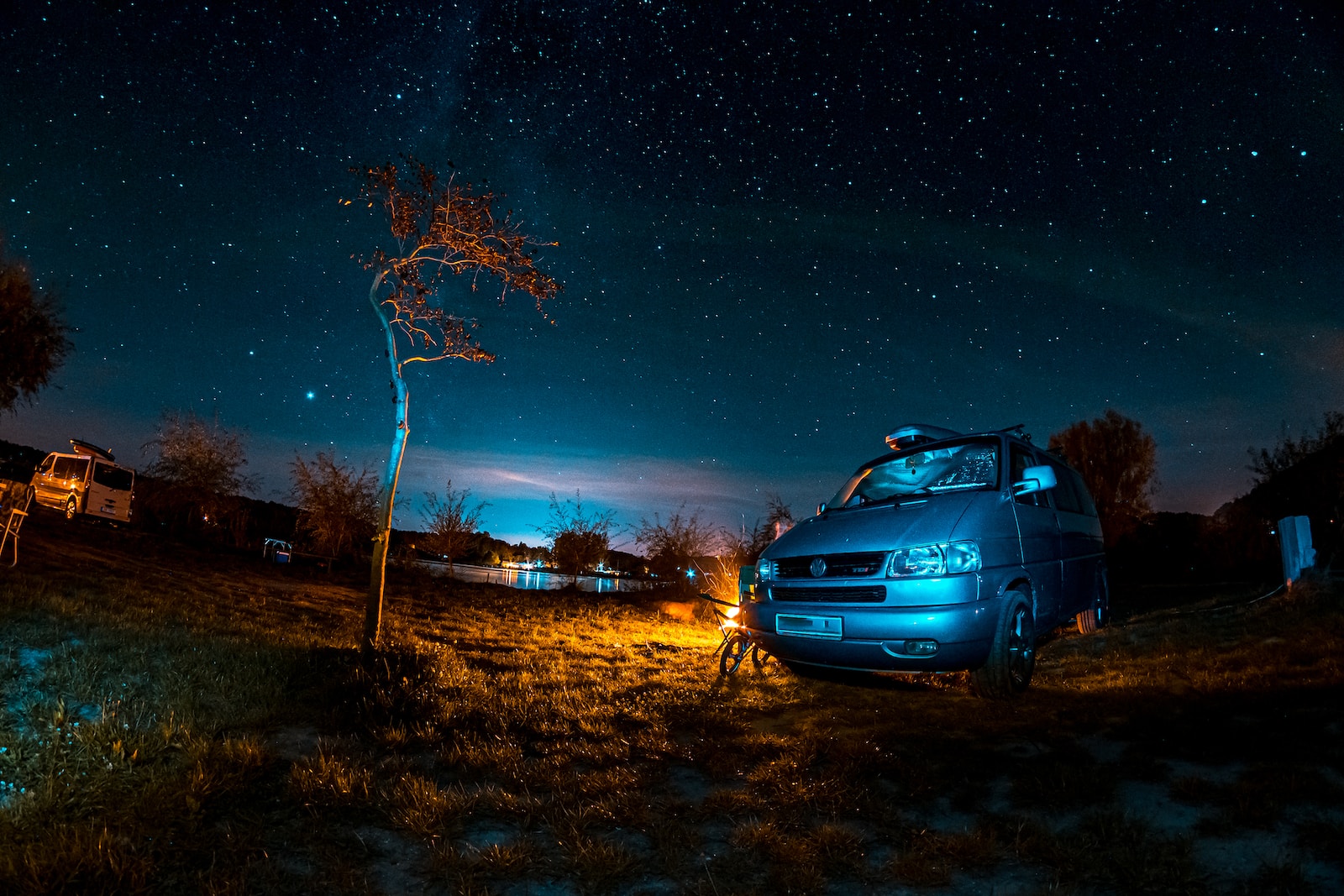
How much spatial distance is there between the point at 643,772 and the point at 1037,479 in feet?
11.5

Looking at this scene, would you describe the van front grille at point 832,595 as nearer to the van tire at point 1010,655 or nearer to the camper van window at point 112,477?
the van tire at point 1010,655

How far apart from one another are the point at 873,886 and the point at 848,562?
2277 mm

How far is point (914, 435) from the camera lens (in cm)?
641

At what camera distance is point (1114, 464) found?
3030cm

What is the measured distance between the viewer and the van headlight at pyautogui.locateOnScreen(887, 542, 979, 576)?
446 cm

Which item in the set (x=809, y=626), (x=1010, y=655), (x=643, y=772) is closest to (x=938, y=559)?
(x=1010, y=655)

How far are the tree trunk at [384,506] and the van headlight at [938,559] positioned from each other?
16.8 ft

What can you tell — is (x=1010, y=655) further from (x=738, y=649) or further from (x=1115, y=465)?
(x=1115, y=465)

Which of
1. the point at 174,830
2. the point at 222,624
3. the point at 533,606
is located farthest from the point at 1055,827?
the point at 533,606

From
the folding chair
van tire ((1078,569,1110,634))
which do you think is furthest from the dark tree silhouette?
the folding chair

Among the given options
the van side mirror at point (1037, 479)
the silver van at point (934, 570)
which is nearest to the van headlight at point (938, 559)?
the silver van at point (934, 570)

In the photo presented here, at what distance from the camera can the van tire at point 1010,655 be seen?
15.3 ft

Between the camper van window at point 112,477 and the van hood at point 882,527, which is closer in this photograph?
the van hood at point 882,527

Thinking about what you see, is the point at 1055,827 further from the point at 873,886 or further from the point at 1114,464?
the point at 1114,464
